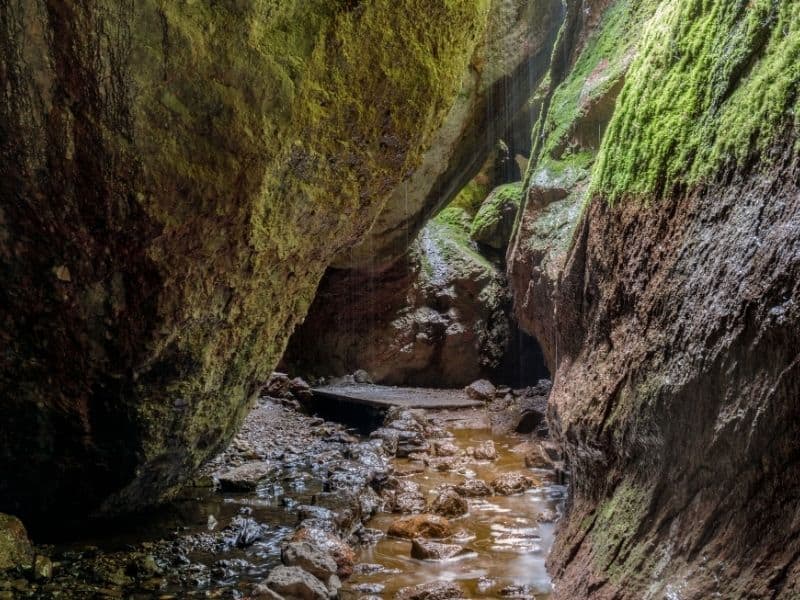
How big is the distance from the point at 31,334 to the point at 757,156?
11.7 feet

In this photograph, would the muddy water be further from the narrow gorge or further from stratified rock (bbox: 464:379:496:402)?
stratified rock (bbox: 464:379:496:402)

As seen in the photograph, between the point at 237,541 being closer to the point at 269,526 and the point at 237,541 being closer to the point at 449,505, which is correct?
the point at 269,526

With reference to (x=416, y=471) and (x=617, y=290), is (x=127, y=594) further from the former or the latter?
(x=416, y=471)

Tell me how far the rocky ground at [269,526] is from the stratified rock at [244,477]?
0.01 metres

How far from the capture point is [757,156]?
7.34ft

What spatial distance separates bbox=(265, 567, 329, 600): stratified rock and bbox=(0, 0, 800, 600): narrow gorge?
15 millimetres

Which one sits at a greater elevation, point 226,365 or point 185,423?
point 226,365

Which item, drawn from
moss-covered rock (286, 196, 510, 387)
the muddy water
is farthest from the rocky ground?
moss-covered rock (286, 196, 510, 387)

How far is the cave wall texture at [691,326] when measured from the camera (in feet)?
6.54

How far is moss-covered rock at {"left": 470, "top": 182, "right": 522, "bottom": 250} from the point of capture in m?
13.0

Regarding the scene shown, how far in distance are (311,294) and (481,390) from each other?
695 centimetres

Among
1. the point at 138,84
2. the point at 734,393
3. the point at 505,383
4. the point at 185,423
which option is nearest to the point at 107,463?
the point at 185,423

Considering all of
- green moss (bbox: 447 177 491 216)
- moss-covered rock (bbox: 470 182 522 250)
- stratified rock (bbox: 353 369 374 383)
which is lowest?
stratified rock (bbox: 353 369 374 383)

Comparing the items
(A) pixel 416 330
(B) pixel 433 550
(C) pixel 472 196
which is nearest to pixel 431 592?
(B) pixel 433 550
